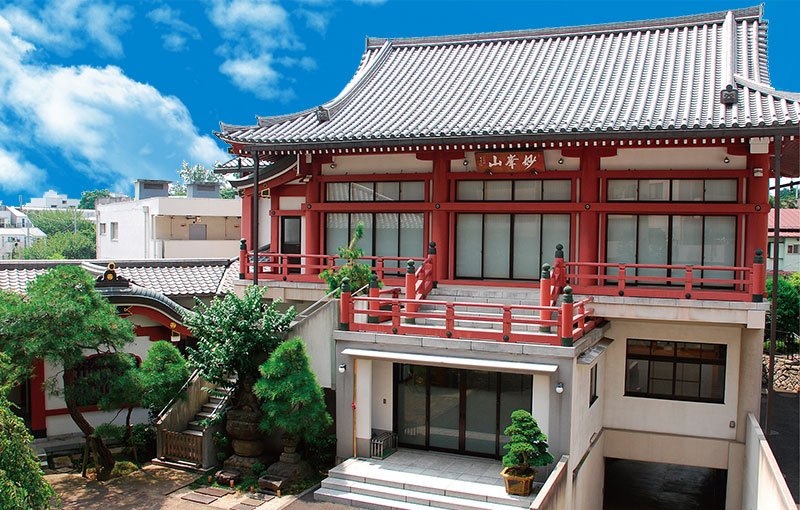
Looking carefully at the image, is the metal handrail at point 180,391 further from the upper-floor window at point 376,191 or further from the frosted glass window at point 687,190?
the frosted glass window at point 687,190

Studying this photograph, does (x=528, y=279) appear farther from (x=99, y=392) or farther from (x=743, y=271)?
(x=99, y=392)

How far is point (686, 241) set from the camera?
1667cm

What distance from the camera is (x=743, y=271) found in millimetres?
16062

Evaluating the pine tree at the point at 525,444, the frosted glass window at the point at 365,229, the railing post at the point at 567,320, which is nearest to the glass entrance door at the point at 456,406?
the railing post at the point at 567,320

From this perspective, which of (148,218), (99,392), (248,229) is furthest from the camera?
(148,218)

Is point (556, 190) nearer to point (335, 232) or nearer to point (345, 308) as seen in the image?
point (345, 308)

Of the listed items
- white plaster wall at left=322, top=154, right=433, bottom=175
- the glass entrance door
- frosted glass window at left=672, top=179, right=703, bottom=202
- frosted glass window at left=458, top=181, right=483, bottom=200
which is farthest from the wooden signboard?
the glass entrance door

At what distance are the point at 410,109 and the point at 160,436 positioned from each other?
11.2m

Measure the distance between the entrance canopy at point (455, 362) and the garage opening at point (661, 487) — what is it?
A: 6439 millimetres

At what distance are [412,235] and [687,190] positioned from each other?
735 centimetres

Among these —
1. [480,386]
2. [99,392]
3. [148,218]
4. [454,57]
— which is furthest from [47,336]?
[148,218]

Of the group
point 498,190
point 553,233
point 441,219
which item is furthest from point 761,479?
point 441,219

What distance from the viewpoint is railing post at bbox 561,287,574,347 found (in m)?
13.4

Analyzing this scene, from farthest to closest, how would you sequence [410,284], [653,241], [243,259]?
[243,259] → [653,241] → [410,284]
